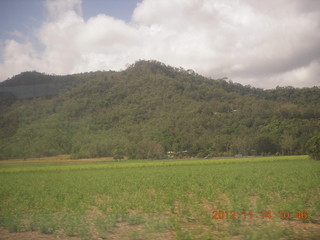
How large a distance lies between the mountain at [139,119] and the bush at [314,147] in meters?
1.63

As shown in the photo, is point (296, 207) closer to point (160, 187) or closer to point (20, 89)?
point (160, 187)

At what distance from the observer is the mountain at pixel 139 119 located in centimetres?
2812

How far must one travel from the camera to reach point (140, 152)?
45.4m

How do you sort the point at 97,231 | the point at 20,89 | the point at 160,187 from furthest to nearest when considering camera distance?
the point at 20,89 < the point at 160,187 < the point at 97,231

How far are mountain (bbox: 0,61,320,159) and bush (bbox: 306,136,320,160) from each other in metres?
1.63

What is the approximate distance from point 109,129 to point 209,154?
17463 millimetres

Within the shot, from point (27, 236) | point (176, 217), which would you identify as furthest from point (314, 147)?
point (27, 236)

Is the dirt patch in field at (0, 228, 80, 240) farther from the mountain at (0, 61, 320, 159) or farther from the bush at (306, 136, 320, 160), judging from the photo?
the bush at (306, 136, 320, 160)

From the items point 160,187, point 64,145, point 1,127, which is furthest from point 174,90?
point 160,187

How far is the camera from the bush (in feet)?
104

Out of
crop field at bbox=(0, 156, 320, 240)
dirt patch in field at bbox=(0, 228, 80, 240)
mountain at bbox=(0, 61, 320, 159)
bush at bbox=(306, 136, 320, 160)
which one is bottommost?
dirt patch in field at bbox=(0, 228, 80, 240)

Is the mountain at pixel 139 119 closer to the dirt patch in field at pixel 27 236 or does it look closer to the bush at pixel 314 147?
the bush at pixel 314 147

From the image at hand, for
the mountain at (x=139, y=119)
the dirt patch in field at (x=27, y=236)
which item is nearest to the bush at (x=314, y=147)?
the mountain at (x=139, y=119)

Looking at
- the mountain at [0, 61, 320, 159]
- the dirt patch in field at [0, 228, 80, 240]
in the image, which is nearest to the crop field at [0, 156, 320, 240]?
the dirt patch in field at [0, 228, 80, 240]
